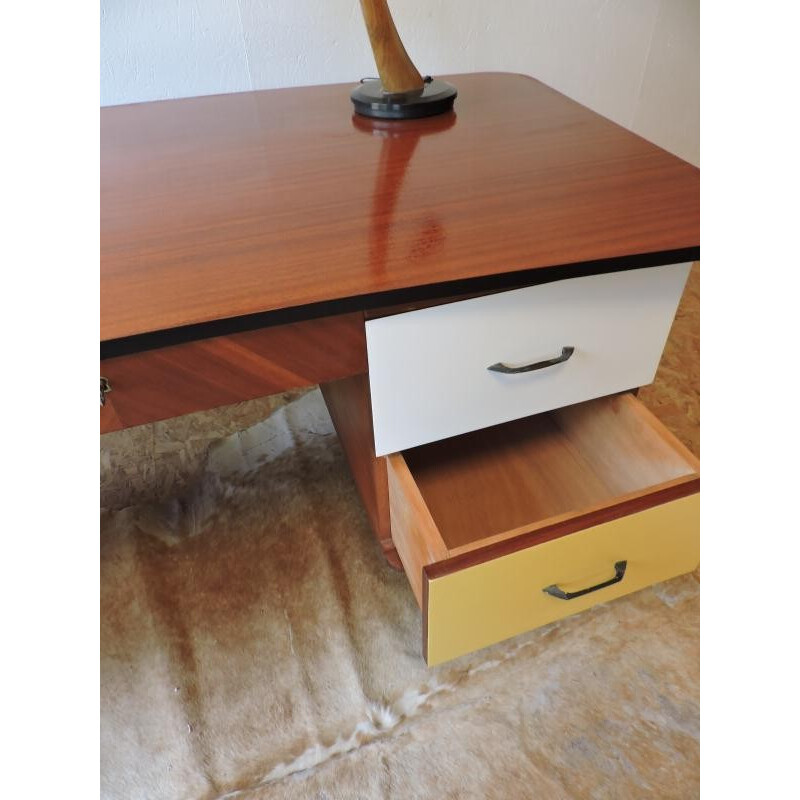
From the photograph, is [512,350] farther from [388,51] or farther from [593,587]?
[388,51]

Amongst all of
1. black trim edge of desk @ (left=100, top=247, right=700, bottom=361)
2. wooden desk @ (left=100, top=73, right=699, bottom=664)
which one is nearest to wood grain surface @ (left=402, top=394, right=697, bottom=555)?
→ wooden desk @ (left=100, top=73, right=699, bottom=664)

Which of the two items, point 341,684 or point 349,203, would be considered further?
point 341,684

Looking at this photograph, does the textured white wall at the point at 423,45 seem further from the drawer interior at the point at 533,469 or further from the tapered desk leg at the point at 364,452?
the drawer interior at the point at 533,469

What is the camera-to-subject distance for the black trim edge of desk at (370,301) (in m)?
0.48

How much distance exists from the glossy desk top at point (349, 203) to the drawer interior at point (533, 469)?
0.27 meters

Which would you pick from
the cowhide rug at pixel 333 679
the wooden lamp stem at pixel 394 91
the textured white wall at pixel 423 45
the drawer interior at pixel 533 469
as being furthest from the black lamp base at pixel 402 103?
the cowhide rug at pixel 333 679

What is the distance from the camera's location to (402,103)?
2.83ft

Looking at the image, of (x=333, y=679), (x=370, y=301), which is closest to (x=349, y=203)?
(x=370, y=301)

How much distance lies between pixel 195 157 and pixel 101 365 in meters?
0.38

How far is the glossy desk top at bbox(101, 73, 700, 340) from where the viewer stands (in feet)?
1.73

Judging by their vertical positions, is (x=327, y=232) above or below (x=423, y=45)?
below

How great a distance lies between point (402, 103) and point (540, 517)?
0.62 meters

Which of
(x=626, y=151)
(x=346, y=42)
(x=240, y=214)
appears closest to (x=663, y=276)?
(x=626, y=151)
